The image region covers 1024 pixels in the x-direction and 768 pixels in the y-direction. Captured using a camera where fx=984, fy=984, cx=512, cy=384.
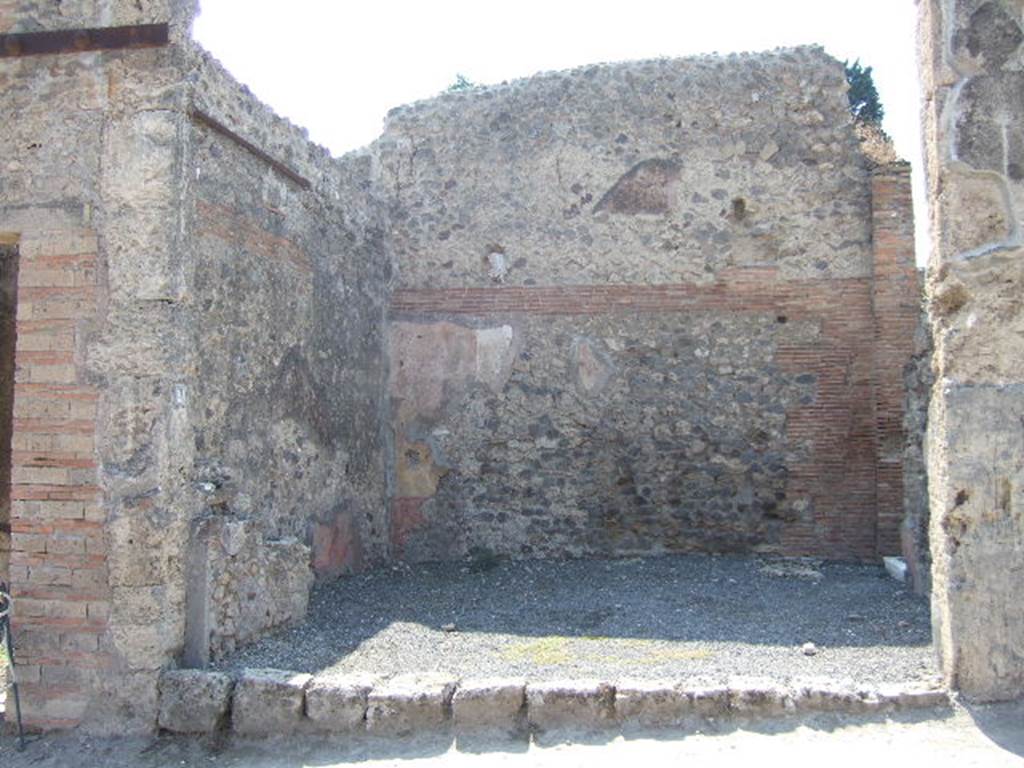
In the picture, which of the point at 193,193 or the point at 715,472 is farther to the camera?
the point at 715,472

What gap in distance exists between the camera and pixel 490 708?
13.0ft

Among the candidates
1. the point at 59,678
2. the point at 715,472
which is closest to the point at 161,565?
the point at 59,678

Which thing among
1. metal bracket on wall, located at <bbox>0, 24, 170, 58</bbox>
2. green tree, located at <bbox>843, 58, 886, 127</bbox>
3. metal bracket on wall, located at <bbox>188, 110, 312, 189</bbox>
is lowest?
metal bracket on wall, located at <bbox>188, 110, 312, 189</bbox>

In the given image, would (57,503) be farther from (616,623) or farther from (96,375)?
(616,623)

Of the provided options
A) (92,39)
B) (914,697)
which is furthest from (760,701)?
(92,39)

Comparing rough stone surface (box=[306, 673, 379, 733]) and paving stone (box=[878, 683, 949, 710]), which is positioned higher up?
paving stone (box=[878, 683, 949, 710])

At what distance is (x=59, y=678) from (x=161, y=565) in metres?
0.65

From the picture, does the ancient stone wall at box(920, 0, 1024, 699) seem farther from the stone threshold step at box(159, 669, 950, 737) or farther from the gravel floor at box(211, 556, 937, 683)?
the gravel floor at box(211, 556, 937, 683)

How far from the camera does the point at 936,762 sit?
335 centimetres

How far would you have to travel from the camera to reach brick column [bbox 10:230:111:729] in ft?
14.1

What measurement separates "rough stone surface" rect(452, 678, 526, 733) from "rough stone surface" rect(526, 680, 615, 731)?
0.05m

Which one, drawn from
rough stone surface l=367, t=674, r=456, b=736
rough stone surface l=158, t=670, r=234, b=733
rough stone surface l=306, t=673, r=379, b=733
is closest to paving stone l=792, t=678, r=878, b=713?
rough stone surface l=367, t=674, r=456, b=736

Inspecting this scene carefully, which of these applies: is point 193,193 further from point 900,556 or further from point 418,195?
point 900,556

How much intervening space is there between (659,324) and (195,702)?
16.3 ft
